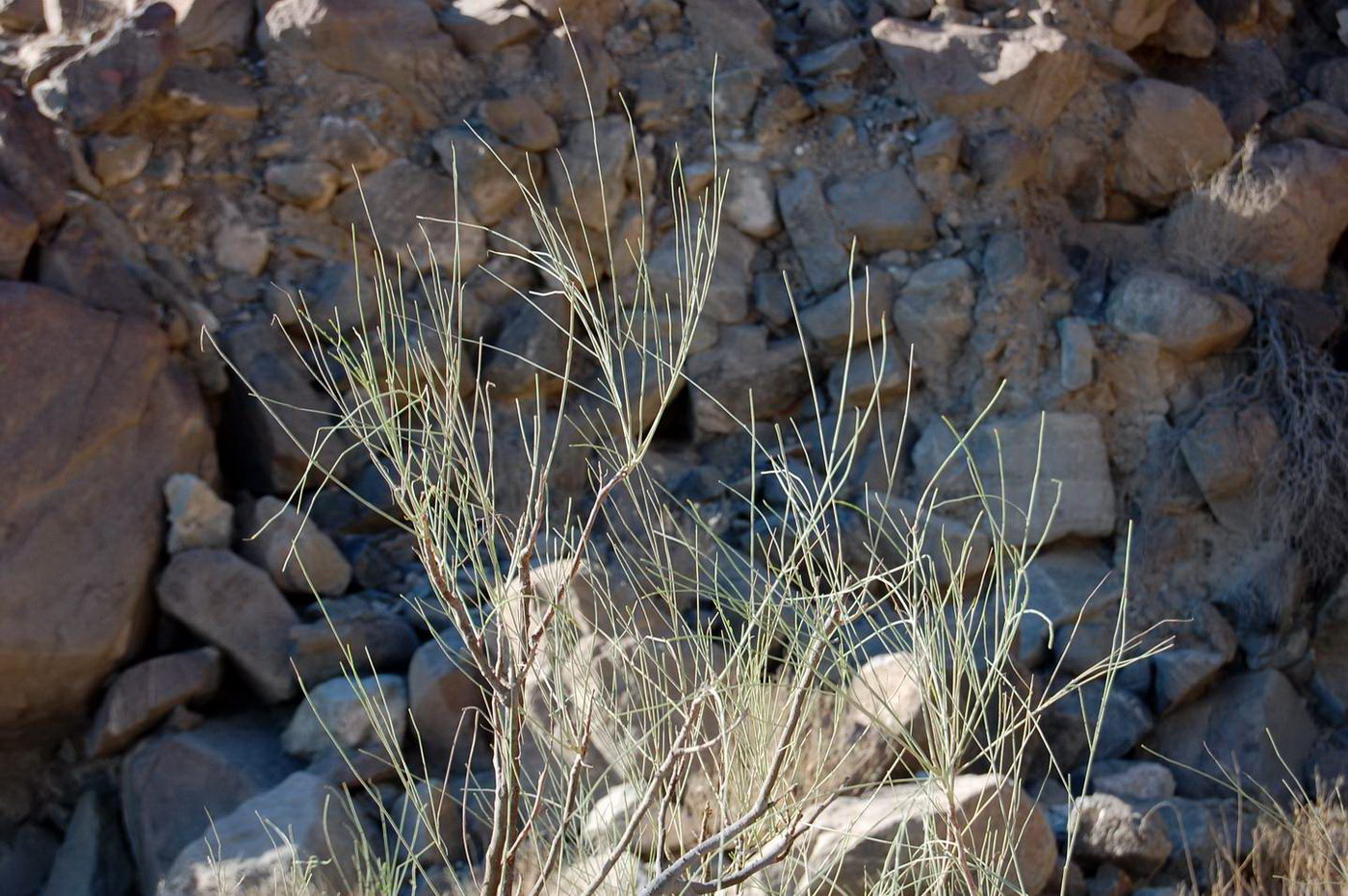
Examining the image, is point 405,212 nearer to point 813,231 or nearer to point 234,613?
point 813,231

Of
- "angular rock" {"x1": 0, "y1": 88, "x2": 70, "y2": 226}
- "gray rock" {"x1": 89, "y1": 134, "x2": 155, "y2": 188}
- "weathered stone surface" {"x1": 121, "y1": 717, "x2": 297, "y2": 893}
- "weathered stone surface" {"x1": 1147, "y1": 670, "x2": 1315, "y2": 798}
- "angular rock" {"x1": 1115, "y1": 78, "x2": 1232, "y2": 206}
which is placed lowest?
"weathered stone surface" {"x1": 1147, "y1": 670, "x2": 1315, "y2": 798}

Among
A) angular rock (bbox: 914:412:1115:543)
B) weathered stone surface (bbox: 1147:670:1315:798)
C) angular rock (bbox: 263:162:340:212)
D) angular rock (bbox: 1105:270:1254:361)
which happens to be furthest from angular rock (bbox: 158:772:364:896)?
angular rock (bbox: 1105:270:1254:361)

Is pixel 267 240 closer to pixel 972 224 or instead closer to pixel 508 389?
pixel 508 389

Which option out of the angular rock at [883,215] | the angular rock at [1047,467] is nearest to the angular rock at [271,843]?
the angular rock at [1047,467]

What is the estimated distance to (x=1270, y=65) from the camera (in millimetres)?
6699

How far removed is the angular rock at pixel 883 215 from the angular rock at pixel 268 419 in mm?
2367

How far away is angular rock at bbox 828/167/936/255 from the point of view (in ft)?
18.6

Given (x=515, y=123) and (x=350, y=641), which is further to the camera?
(x=515, y=123)

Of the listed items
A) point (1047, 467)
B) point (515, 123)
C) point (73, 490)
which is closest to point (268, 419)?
point (73, 490)

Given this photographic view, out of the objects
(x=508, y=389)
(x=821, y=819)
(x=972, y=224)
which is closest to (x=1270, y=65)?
(x=972, y=224)

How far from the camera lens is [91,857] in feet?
13.8

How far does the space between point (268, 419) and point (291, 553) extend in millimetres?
592

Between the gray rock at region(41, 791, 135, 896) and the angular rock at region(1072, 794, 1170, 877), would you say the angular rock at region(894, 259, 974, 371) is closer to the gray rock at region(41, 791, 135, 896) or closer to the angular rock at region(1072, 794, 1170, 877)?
the angular rock at region(1072, 794, 1170, 877)

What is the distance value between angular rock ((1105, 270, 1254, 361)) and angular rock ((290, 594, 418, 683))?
10.6 ft
